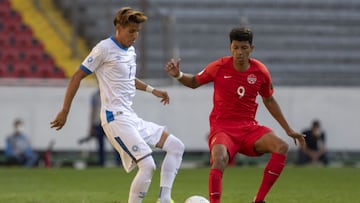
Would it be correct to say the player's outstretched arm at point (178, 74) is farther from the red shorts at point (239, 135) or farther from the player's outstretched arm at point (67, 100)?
the player's outstretched arm at point (67, 100)

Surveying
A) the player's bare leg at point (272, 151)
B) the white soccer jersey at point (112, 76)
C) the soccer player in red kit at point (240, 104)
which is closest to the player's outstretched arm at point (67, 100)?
the white soccer jersey at point (112, 76)

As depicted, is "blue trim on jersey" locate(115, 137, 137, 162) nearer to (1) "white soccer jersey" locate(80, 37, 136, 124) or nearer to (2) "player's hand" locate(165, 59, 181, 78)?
(1) "white soccer jersey" locate(80, 37, 136, 124)

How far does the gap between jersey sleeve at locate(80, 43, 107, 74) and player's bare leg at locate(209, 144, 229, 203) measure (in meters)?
1.49

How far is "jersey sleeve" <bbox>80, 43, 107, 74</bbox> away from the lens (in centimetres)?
966

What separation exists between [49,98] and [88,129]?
117 centimetres

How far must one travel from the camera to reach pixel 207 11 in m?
27.9

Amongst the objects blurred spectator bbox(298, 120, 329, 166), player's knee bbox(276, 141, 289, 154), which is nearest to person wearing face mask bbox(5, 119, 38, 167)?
blurred spectator bbox(298, 120, 329, 166)

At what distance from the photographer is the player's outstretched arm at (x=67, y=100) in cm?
927

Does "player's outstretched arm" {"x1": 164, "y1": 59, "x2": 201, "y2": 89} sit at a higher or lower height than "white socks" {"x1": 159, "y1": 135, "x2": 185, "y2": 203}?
higher

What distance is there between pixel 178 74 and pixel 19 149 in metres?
12.8

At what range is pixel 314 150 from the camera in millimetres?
23438

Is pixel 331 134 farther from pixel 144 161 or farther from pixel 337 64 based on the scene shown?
pixel 144 161

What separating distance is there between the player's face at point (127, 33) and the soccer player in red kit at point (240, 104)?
1.68ft

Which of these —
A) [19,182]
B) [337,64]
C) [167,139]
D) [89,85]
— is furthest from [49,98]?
[167,139]
